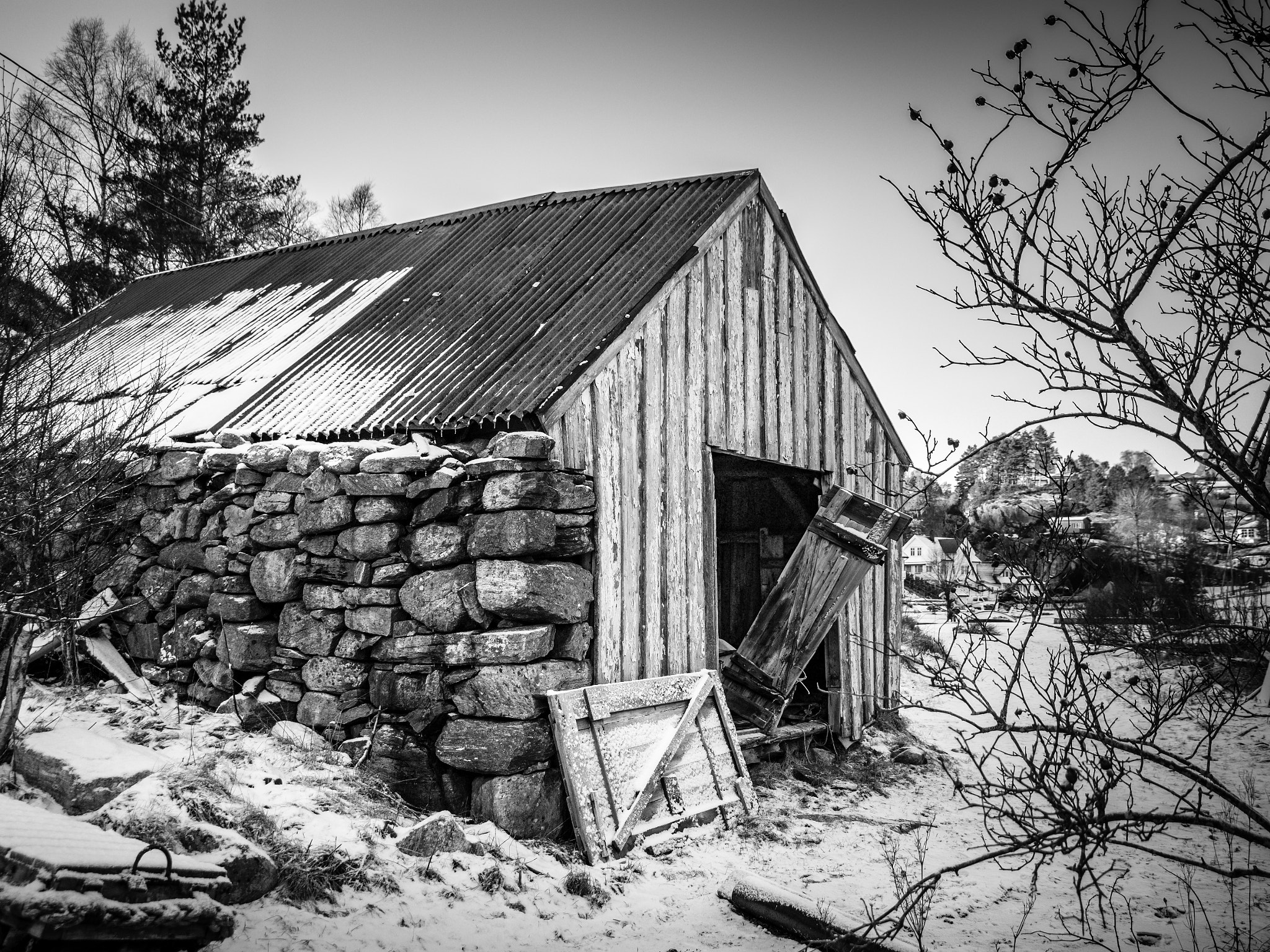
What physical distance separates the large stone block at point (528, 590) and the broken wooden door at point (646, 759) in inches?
22.4

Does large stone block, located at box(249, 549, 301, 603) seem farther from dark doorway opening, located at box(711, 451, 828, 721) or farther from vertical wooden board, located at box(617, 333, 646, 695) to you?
dark doorway opening, located at box(711, 451, 828, 721)

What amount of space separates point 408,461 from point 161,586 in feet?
10.4

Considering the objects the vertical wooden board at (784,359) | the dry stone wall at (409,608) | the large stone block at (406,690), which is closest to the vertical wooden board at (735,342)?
the vertical wooden board at (784,359)

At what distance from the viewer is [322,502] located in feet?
21.8

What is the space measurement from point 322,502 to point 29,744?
2.40 metres

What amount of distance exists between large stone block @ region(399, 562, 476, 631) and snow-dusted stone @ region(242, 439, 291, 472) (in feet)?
5.76

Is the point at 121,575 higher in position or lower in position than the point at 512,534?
lower

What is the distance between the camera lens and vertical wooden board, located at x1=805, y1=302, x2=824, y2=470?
8.70 m

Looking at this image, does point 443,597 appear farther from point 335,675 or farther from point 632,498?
point 632,498

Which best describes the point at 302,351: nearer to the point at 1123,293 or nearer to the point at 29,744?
the point at 29,744

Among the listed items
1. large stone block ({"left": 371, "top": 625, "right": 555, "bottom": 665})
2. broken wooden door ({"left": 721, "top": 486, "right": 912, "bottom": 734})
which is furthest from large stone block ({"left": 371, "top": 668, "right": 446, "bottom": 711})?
broken wooden door ({"left": 721, "top": 486, "right": 912, "bottom": 734})

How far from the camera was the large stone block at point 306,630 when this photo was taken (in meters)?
6.62

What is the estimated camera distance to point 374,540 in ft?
21.0

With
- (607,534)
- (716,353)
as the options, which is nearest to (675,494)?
(607,534)
